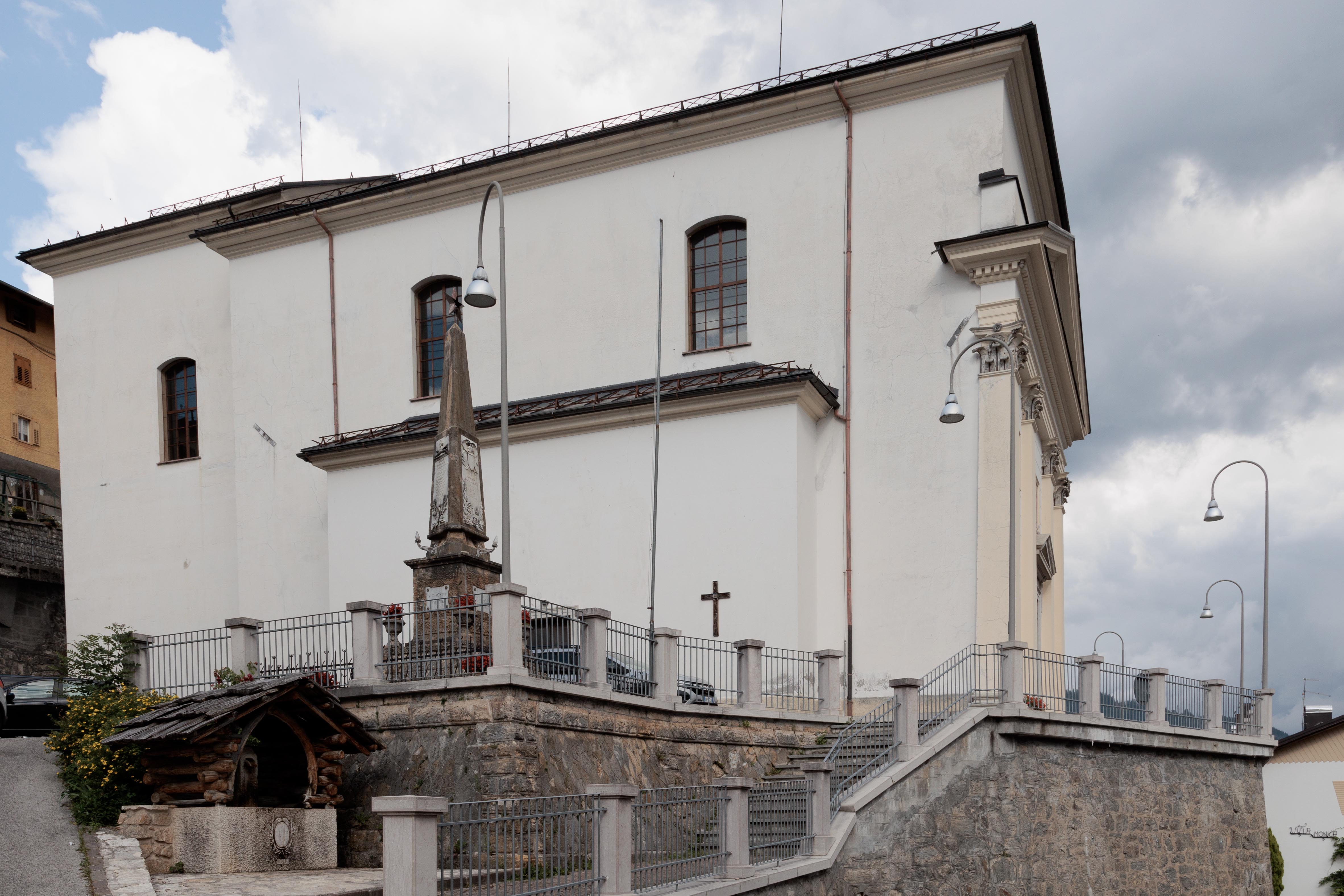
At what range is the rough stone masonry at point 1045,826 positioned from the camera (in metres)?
15.8

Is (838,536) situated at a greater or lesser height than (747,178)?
lesser

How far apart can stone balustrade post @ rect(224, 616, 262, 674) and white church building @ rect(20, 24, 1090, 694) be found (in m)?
6.68

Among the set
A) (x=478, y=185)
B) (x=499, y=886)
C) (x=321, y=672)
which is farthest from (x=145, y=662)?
(x=478, y=185)

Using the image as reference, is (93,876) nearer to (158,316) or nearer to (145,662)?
(145,662)

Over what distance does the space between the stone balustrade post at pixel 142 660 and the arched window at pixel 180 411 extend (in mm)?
13812

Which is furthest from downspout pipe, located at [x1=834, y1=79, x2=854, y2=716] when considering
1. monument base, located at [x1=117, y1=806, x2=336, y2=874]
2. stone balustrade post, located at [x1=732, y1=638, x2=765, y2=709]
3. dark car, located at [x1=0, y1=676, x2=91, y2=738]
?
dark car, located at [x1=0, y1=676, x2=91, y2=738]

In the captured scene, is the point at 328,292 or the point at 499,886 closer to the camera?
the point at 499,886

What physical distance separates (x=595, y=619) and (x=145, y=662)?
22.2 feet

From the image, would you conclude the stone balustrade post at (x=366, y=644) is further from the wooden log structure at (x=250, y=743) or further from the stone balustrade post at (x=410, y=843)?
the stone balustrade post at (x=410, y=843)

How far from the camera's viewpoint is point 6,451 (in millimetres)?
39469

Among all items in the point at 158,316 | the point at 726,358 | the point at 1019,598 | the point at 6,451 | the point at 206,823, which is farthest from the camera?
the point at 6,451

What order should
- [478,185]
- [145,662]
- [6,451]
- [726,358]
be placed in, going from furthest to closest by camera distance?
[6,451]
[478,185]
[726,358]
[145,662]

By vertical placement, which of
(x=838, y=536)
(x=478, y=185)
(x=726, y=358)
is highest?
(x=478, y=185)

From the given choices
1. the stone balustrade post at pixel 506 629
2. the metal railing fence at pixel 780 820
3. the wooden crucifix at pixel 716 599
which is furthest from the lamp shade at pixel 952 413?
the stone balustrade post at pixel 506 629
